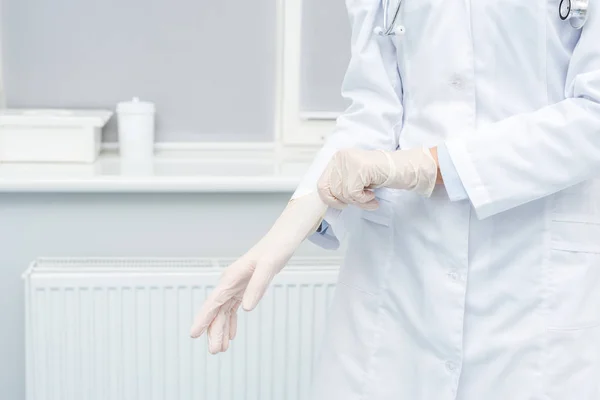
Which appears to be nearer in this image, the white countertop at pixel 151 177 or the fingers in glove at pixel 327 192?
the fingers in glove at pixel 327 192

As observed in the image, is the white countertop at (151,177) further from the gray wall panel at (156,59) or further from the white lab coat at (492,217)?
the white lab coat at (492,217)

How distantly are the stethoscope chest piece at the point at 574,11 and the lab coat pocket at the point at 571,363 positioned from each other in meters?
0.39

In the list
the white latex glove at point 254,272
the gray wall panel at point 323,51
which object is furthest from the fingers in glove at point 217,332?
the gray wall panel at point 323,51

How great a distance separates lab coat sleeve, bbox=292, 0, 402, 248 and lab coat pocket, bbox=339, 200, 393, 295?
5 cm

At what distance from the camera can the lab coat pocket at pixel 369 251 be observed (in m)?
1.18

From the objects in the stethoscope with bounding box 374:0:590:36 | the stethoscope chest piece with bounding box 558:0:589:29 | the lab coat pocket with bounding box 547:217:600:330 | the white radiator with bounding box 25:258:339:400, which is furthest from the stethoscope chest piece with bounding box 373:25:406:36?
the white radiator with bounding box 25:258:339:400

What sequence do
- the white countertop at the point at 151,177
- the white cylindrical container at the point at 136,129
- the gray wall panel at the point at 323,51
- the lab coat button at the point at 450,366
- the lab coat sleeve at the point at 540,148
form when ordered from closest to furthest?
the lab coat sleeve at the point at 540,148 < the lab coat button at the point at 450,366 < the white countertop at the point at 151,177 < the white cylindrical container at the point at 136,129 < the gray wall panel at the point at 323,51

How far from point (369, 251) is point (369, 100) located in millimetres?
221

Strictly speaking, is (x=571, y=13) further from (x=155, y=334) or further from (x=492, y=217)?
(x=155, y=334)

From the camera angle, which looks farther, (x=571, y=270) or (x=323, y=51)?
(x=323, y=51)

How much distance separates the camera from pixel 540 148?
0.99 meters

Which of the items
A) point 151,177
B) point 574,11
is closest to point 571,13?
point 574,11

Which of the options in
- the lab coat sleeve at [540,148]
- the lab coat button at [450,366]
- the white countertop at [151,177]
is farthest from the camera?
the white countertop at [151,177]

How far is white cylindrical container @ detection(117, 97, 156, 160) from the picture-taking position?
1.85 metres
